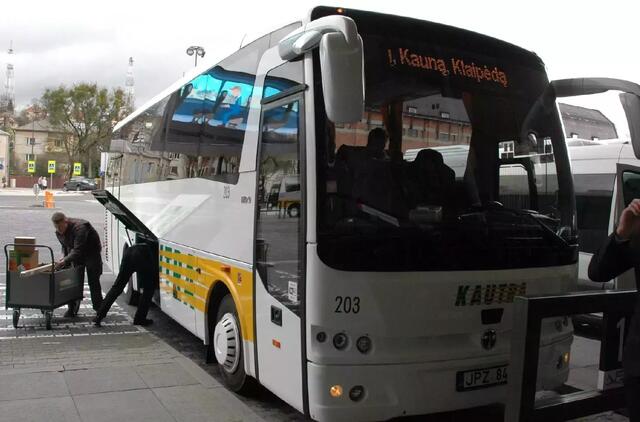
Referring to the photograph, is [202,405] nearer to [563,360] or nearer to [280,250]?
[280,250]

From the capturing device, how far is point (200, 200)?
648cm

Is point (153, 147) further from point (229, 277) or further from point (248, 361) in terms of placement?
point (248, 361)

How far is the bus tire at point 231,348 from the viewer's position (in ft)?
17.6

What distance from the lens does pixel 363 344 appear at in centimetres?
403

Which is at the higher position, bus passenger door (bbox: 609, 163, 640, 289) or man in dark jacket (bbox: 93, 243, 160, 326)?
bus passenger door (bbox: 609, 163, 640, 289)

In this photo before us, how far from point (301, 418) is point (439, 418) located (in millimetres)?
1198

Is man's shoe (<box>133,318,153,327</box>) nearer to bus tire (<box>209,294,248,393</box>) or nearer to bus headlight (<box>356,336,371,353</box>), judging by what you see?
bus tire (<box>209,294,248,393</box>)

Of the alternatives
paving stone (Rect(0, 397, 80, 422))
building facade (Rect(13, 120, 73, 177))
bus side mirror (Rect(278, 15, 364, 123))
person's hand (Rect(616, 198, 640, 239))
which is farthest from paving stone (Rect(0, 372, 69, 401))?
building facade (Rect(13, 120, 73, 177))

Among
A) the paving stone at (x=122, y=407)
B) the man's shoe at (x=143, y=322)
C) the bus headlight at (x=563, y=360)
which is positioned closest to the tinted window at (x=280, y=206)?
the paving stone at (x=122, y=407)

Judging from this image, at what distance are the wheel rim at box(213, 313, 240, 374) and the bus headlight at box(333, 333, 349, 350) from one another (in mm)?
1602

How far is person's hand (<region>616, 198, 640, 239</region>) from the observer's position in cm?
292

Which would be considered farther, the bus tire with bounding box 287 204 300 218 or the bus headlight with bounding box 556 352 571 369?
the bus headlight with bounding box 556 352 571 369

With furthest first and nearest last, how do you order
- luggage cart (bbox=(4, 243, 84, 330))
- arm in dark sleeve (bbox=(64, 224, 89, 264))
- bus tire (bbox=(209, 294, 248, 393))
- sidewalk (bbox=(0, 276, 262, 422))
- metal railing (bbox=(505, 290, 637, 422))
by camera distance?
1. arm in dark sleeve (bbox=(64, 224, 89, 264))
2. luggage cart (bbox=(4, 243, 84, 330))
3. bus tire (bbox=(209, 294, 248, 393))
4. sidewalk (bbox=(0, 276, 262, 422))
5. metal railing (bbox=(505, 290, 637, 422))

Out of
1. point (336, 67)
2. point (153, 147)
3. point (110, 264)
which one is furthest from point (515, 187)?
point (110, 264)
